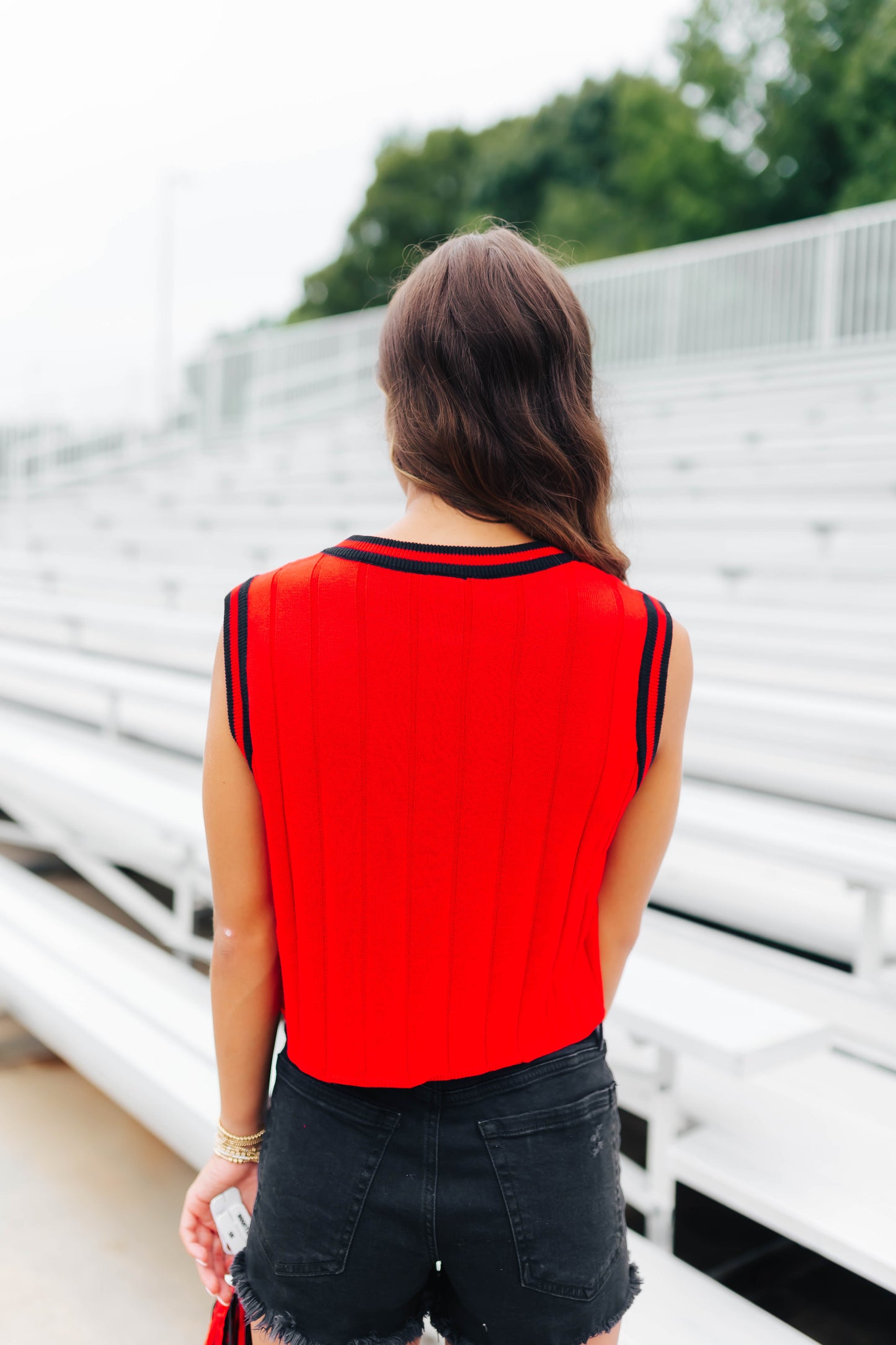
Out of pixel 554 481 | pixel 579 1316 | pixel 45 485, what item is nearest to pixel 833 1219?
pixel 579 1316

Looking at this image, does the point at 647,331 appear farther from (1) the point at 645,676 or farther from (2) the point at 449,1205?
(2) the point at 449,1205

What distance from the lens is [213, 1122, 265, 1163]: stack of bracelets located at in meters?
1.12

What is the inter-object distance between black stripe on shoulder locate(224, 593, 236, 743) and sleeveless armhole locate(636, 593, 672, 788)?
344 mm

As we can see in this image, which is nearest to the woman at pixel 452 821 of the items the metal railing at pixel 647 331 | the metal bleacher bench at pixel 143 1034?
the metal bleacher bench at pixel 143 1034

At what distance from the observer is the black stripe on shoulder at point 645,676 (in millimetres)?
913

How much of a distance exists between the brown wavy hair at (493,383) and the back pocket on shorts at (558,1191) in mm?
509

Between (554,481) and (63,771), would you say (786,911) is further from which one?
(63,771)

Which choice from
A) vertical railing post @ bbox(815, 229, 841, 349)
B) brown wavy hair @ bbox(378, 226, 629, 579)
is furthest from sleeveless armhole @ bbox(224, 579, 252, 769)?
vertical railing post @ bbox(815, 229, 841, 349)

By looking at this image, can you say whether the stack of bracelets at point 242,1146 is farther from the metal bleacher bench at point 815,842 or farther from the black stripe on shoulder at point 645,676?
the metal bleacher bench at point 815,842

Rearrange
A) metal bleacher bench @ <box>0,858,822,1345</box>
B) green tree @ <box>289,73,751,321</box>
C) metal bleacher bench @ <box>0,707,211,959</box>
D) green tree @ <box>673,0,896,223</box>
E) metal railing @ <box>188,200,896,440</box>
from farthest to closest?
1. green tree @ <box>289,73,751,321</box>
2. green tree @ <box>673,0,896,223</box>
3. metal railing @ <box>188,200,896,440</box>
4. metal bleacher bench @ <box>0,707,211,959</box>
5. metal bleacher bench @ <box>0,858,822,1345</box>

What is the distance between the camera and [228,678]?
2.96ft

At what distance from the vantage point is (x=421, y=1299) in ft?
3.41

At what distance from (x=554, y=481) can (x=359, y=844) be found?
35 centimetres

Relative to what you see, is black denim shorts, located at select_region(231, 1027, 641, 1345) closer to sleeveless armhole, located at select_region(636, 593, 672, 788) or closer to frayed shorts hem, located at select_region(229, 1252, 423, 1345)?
frayed shorts hem, located at select_region(229, 1252, 423, 1345)
